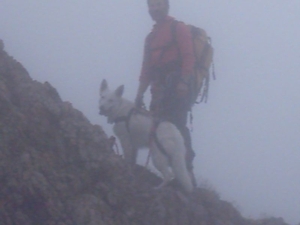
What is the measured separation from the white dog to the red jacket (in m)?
0.66

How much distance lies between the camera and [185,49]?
8398 millimetres

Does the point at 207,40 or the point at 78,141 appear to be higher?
the point at 207,40

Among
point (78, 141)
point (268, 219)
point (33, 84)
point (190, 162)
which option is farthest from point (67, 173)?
point (268, 219)

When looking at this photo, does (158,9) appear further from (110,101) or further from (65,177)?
(65,177)

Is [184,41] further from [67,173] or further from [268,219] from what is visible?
[268,219]

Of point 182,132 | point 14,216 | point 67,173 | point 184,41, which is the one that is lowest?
point 14,216

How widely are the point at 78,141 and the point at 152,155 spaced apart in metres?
1.19

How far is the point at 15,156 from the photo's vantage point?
716 cm

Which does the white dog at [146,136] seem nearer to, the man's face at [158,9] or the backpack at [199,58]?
the backpack at [199,58]

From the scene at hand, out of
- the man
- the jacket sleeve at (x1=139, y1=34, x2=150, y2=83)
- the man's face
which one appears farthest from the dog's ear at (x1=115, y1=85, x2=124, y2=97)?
the man's face

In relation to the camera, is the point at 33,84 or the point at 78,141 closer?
the point at 78,141

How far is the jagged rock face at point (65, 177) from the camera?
269 inches

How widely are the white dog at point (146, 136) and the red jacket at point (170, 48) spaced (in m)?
0.66

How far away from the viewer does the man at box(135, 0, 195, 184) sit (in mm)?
8430
